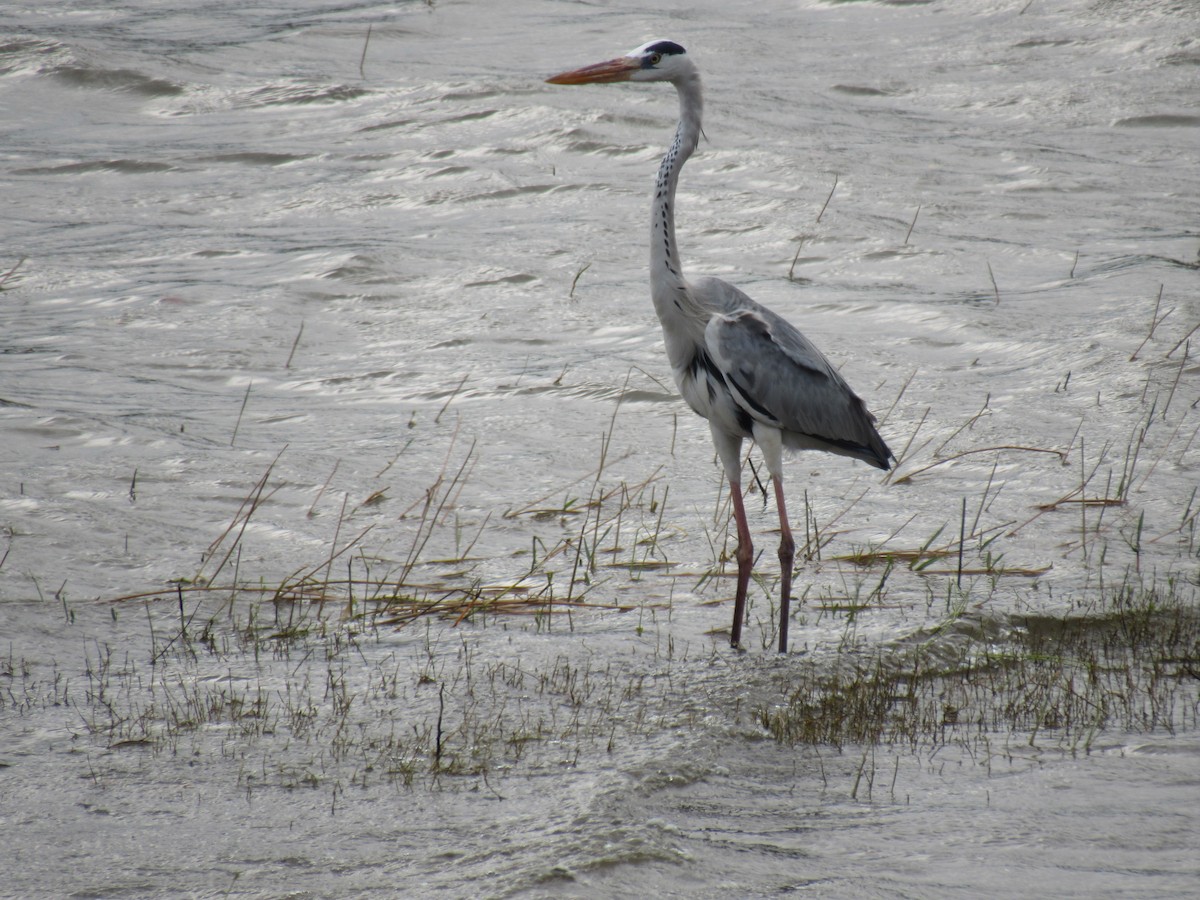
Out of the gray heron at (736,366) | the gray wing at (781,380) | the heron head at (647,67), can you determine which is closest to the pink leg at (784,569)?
the gray heron at (736,366)

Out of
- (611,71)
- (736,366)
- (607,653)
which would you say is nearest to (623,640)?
(607,653)

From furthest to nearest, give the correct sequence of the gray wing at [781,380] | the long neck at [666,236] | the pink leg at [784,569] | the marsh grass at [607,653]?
the long neck at [666,236] → the gray wing at [781,380] → the pink leg at [784,569] → the marsh grass at [607,653]

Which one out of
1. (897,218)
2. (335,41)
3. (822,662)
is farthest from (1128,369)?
(335,41)

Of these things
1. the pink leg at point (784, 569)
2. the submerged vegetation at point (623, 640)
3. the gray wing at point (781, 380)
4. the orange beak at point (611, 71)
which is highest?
the orange beak at point (611, 71)

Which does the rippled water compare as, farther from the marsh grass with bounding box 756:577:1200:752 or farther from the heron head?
the heron head

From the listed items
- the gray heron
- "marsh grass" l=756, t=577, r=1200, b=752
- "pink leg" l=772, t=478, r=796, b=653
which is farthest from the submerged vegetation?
the gray heron

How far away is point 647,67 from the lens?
6.85 meters

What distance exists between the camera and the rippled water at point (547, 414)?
4.38 meters

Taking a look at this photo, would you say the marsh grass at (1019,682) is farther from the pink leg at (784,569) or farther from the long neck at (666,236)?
the long neck at (666,236)

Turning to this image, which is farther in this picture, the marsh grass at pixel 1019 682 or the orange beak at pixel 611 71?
the orange beak at pixel 611 71

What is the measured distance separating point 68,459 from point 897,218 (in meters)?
7.67

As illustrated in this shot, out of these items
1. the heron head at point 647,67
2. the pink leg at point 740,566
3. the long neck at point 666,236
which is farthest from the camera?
the heron head at point 647,67

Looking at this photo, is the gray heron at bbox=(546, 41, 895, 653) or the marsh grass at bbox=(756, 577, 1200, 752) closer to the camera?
the marsh grass at bbox=(756, 577, 1200, 752)

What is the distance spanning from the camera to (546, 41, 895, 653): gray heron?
639cm
